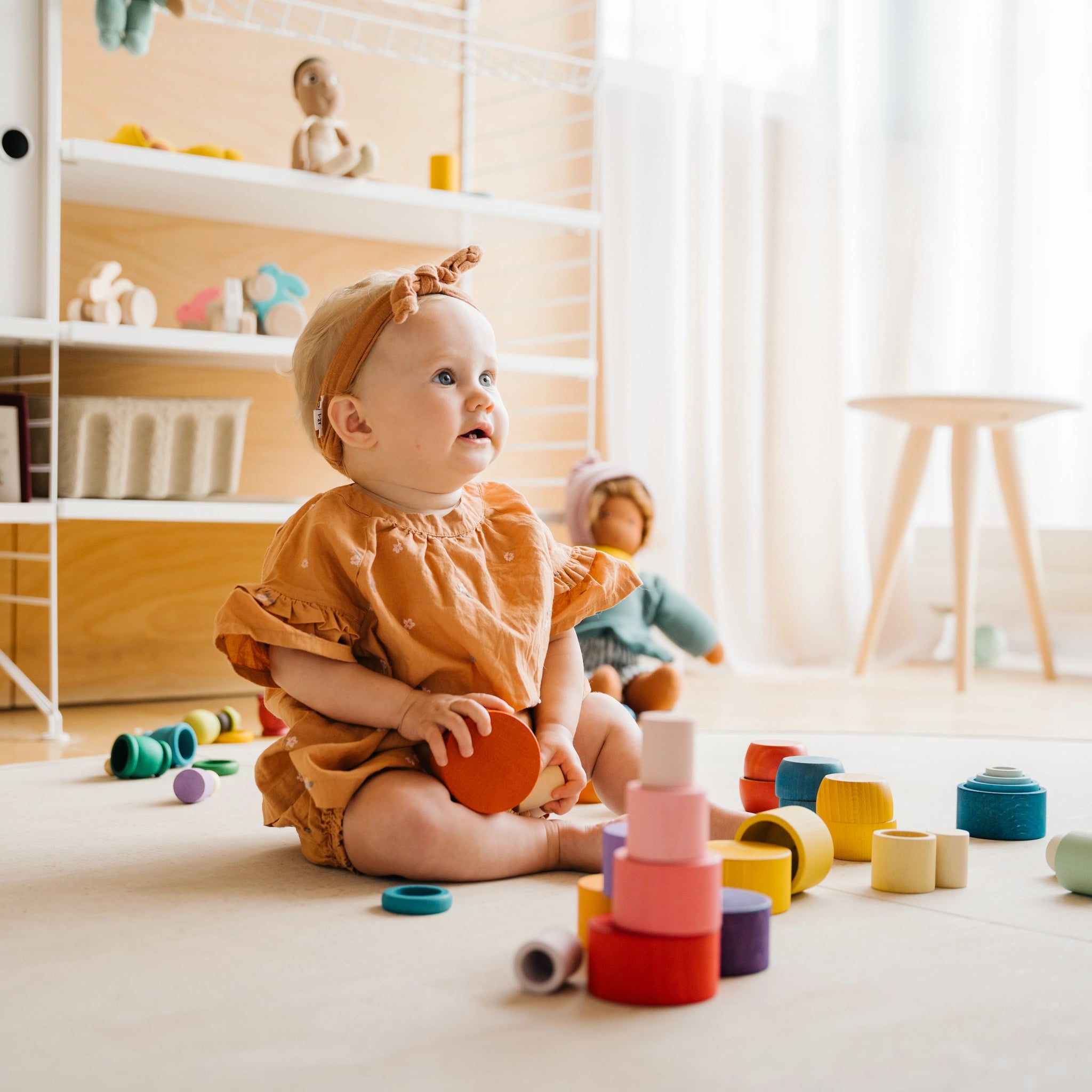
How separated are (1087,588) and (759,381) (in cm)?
74

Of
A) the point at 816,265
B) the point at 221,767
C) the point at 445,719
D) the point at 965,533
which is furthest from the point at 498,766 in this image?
the point at 816,265

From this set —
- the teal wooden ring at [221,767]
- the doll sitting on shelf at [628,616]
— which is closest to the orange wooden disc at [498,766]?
the teal wooden ring at [221,767]

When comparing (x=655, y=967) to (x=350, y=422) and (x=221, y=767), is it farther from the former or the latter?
(x=221, y=767)

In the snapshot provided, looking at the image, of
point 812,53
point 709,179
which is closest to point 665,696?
point 709,179

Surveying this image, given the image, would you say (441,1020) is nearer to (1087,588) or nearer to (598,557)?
(598,557)

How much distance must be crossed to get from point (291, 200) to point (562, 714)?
3.75 ft

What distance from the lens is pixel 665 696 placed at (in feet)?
5.70

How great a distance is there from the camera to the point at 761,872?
84 cm

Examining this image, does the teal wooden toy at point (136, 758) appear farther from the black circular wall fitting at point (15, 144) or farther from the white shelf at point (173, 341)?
the black circular wall fitting at point (15, 144)

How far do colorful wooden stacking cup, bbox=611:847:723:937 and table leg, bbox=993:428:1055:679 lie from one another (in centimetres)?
185

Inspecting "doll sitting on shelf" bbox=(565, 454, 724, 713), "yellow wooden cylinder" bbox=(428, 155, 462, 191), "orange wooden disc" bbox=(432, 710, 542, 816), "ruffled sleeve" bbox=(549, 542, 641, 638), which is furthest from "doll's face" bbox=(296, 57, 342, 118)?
"orange wooden disc" bbox=(432, 710, 542, 816)

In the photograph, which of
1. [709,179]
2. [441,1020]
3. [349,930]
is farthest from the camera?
[709,179]

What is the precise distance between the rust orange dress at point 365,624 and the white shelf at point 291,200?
0.86 metres

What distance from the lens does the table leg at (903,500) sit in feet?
7.95
